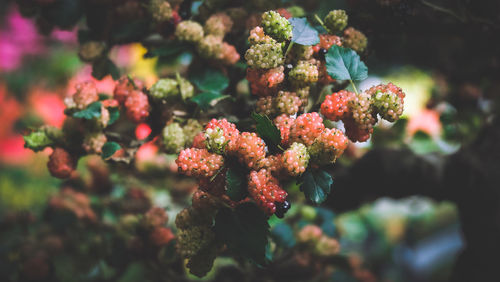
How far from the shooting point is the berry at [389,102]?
15.5 inches

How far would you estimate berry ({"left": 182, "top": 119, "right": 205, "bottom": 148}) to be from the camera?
1.70 feet

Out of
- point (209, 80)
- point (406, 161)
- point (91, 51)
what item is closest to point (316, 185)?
point (209, 80)

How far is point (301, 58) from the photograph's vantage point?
449 millimetres

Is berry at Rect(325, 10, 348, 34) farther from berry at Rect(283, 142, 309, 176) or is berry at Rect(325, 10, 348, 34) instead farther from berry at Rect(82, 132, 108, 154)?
berry at Rect(82, 132, 108, 154)

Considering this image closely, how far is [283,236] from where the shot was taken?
0.74 meters

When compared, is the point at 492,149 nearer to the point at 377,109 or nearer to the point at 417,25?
the point at 417,25

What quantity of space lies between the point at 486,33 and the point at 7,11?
→ 174 inches

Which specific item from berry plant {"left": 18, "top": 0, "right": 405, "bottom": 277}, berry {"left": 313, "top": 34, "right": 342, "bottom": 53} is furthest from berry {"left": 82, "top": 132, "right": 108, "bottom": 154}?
berry {"left": 313, "top": 34, "right": 342, "bottom": 53}

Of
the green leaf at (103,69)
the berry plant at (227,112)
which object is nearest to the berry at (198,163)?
the berry plant at (227,112)

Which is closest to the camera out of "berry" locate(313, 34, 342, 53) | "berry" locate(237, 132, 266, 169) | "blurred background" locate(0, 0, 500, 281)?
"berry" locate(237, 132, 266, 169)

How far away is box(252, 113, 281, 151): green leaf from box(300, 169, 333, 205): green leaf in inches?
1.9

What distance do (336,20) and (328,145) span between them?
7.5 inches

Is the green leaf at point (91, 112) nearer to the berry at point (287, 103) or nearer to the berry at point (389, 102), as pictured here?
the berry at point (287, 103)

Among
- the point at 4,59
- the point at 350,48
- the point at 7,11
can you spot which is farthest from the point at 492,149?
the point at 7,11
